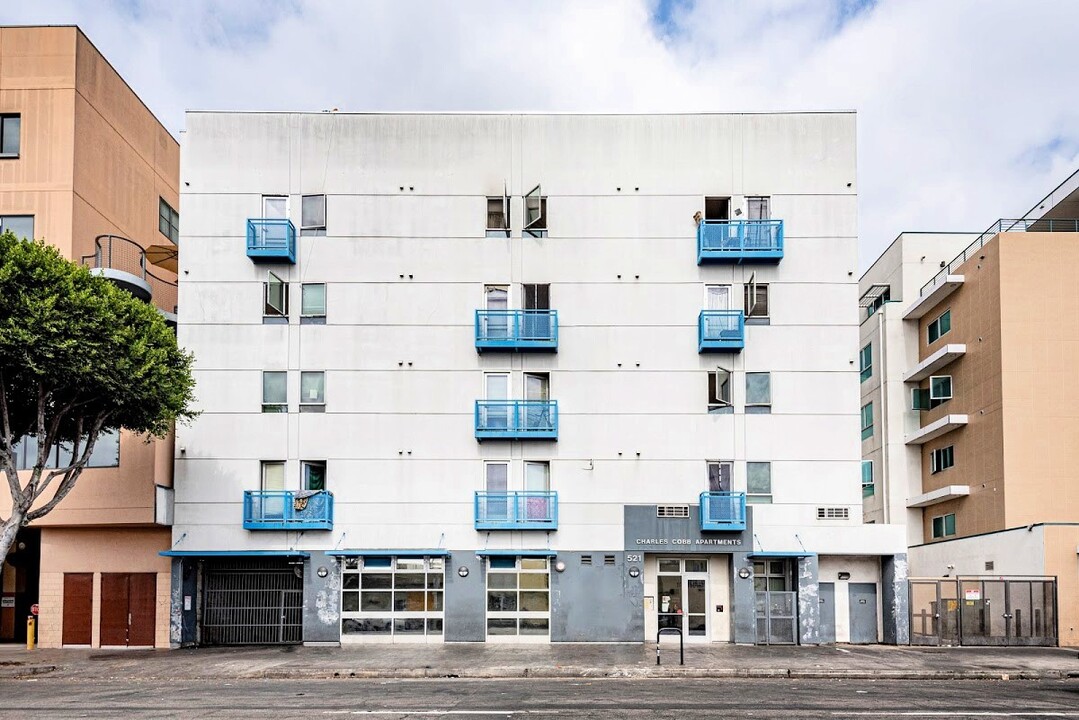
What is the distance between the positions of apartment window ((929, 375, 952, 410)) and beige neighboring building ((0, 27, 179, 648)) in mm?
30916

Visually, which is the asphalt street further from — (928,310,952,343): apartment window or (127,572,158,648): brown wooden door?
(928,310,952,343): apartment window

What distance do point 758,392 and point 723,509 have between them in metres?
3.82

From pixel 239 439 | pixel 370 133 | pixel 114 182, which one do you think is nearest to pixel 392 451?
pixel 239 439

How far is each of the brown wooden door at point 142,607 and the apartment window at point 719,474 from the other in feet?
56.8

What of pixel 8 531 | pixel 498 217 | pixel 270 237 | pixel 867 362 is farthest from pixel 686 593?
pixel 867 362

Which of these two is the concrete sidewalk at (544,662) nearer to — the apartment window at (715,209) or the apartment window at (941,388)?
the apartment window at (715,209)

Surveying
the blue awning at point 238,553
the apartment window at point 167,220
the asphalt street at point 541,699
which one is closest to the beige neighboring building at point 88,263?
the blue awning at point 238,553

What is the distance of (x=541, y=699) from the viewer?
18250 millimetres

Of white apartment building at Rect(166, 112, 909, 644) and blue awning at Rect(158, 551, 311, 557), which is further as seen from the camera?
white apartment building at Rect(166, 112, 909, 644)

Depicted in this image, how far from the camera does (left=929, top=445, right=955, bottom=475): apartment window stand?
41969 mm

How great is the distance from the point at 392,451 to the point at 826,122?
17106mm

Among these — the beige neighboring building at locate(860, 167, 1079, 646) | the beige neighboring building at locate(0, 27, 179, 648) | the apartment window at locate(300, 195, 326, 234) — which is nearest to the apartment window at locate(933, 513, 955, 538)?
the beige neighboring building at locate(860, 167, 1079, 646)

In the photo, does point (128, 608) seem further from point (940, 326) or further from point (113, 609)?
point (940, 326)

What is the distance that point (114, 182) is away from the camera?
34500 millimetres
